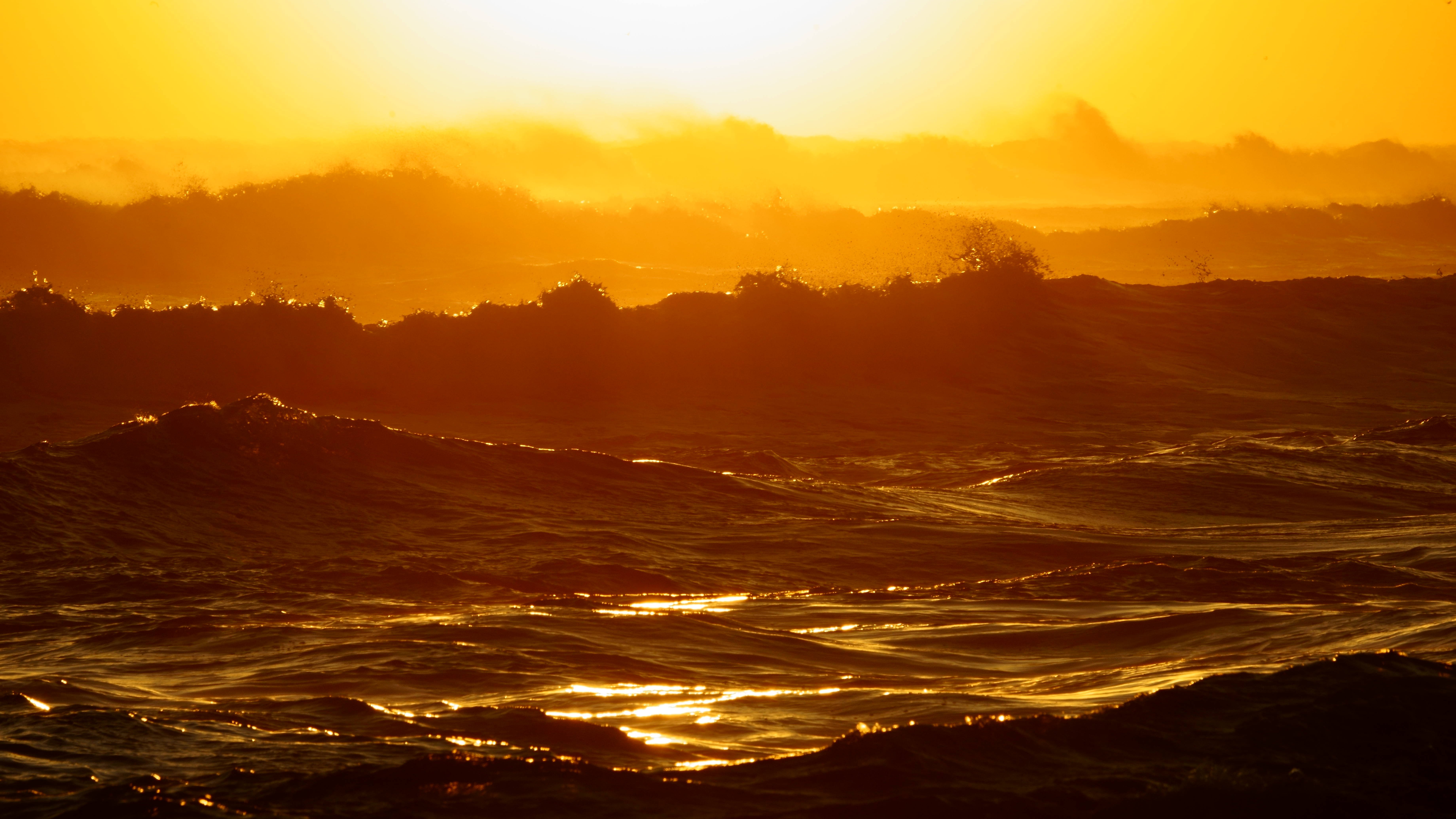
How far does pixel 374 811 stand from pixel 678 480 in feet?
32.0

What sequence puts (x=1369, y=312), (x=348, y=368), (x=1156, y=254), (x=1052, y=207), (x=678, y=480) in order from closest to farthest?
(x=678, y=480) → (x=348, y=368) → (x=1369, y=312) → (x=1156, y=254) → (x=1052, y=207)

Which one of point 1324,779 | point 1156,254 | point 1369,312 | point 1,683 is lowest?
point 1324,779

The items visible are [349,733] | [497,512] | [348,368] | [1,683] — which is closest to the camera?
[349,733]

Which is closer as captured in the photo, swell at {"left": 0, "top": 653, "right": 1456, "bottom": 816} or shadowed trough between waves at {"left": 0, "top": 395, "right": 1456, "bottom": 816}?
swell at {"left": 0, "top": 653, "right": 1456, "bottom": 816}

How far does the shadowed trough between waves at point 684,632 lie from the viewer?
18.5ft

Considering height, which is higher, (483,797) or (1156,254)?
(1156,254)

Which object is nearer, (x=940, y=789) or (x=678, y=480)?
(x=940, y=789)

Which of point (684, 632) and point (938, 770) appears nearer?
point (938, 770)

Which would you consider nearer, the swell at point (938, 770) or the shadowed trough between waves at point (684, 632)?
the swell at point (938, 770)

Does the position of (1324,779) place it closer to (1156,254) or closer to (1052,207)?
(1156,254)

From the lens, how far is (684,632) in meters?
8.97

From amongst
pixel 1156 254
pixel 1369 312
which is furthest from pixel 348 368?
pixel 1156 254

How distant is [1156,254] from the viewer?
219 ft

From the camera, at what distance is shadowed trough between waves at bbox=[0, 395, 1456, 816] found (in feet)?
18.5
